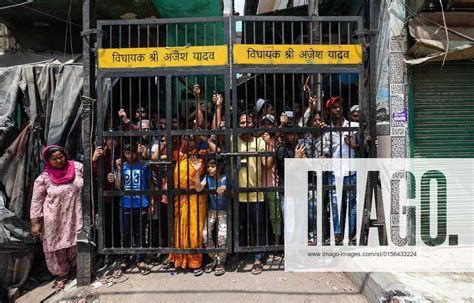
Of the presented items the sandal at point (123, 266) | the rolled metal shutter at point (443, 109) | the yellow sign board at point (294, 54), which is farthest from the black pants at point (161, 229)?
the rolled metal shutter at point (443, 109)

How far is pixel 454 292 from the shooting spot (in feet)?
10.9

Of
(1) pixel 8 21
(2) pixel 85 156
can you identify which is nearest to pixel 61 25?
(1) pixel 8 21

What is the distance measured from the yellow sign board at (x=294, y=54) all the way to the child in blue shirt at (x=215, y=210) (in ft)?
4.13

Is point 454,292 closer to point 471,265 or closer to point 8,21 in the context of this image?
point 471,265

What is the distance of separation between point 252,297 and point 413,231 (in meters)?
2.46

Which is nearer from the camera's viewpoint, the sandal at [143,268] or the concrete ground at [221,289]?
the concrete ground at [221,289]

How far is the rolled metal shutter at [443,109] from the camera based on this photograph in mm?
4633

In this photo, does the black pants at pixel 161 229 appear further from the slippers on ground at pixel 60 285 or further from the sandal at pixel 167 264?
the slippers on ground at pixel 60 285

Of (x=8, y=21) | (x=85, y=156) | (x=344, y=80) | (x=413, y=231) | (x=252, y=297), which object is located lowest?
(x=252, y=297)
